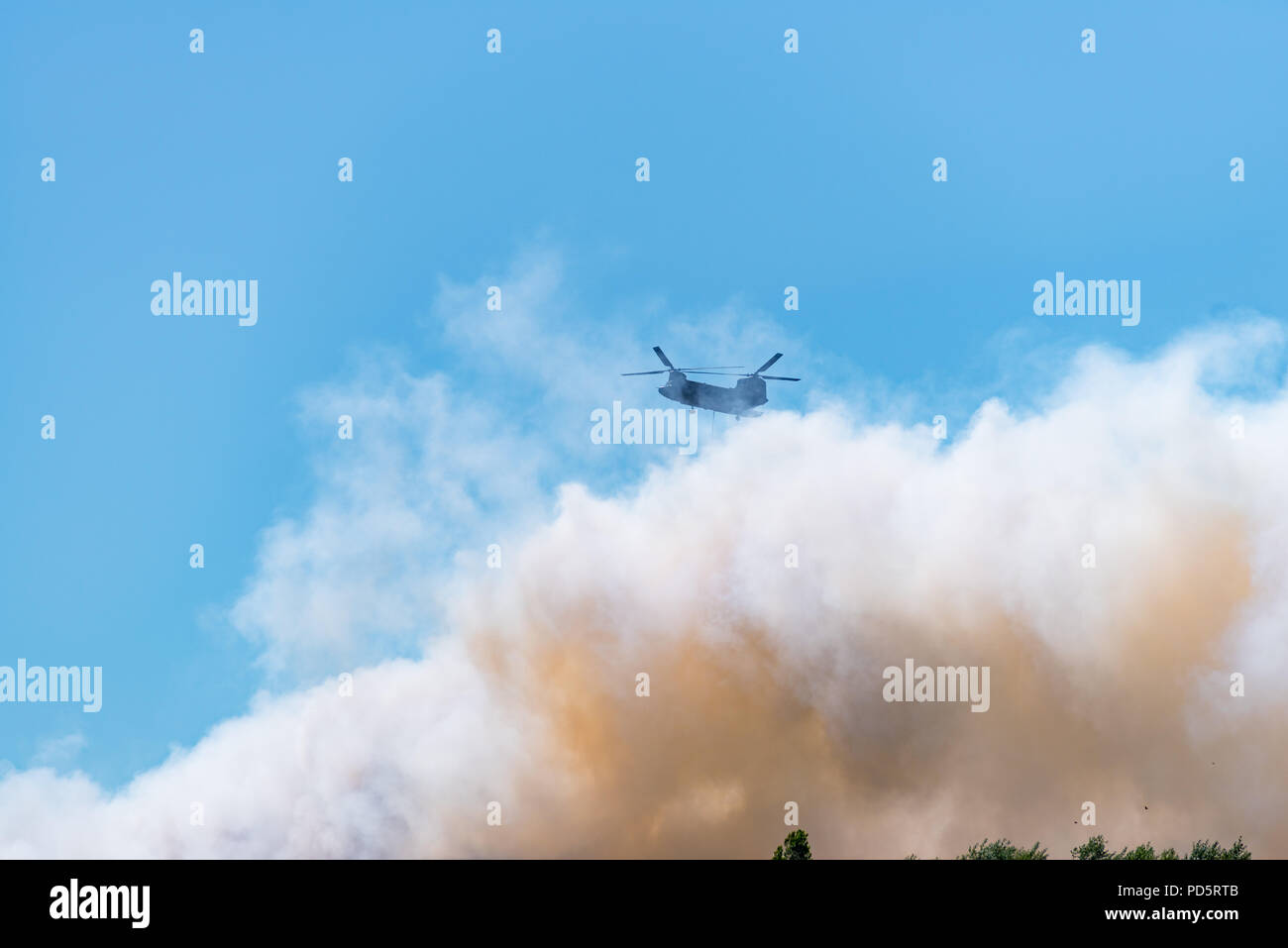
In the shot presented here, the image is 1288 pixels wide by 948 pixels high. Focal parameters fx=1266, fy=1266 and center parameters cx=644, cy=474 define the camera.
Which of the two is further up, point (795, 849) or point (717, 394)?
point (717, 394)

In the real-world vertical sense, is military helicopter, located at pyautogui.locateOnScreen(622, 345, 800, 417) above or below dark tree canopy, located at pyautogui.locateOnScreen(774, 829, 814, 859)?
above

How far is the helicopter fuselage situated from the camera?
186m

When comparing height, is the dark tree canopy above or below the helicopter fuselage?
below

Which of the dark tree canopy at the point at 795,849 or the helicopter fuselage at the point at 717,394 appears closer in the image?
the dark tree canopy at the point at 795,849

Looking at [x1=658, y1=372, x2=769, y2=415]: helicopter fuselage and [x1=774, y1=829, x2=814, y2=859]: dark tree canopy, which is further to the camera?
[x1=658, y1=372, x2=769, y2=415]: helicopter fuselage

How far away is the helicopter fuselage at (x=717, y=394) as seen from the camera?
Answer: 609ft

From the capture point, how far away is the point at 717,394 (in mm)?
187875

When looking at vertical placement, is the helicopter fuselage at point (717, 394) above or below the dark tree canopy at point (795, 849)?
above

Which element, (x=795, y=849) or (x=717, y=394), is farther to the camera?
(x=717, y=394)
